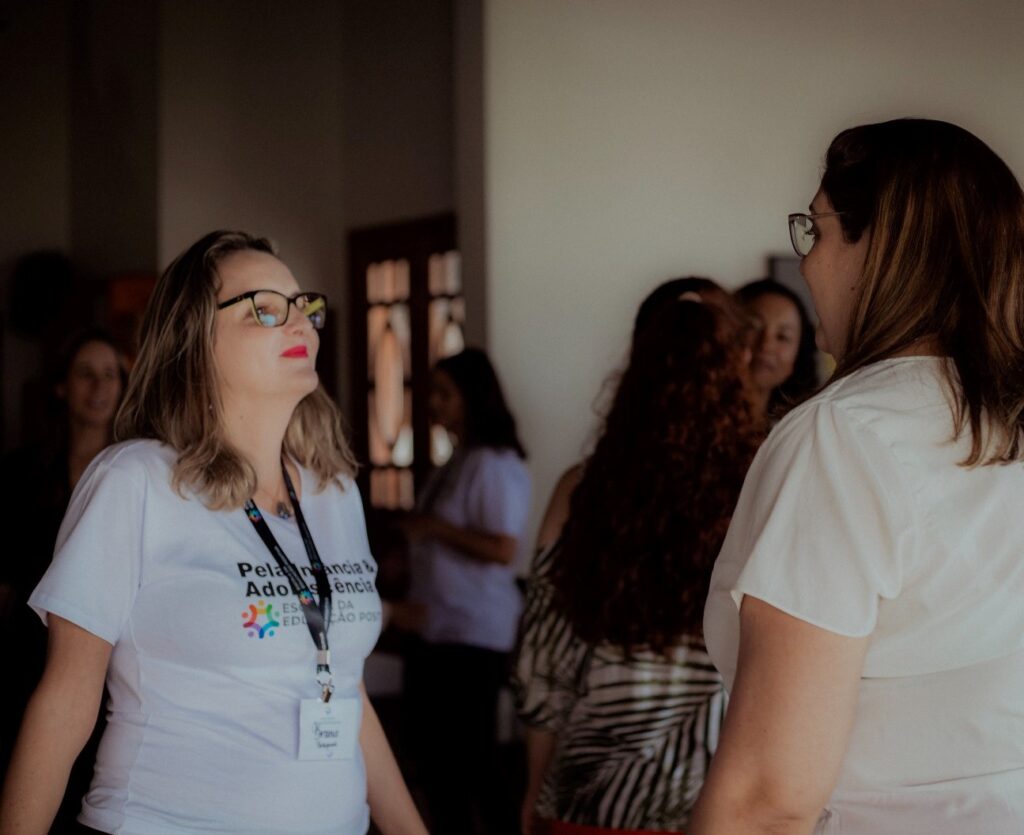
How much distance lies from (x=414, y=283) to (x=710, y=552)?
17.0 ft

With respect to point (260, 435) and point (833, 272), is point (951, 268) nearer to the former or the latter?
point (833, 272)

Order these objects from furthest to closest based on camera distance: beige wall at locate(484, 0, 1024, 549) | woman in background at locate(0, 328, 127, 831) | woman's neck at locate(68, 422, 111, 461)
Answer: beige wall at locate(484, 0, 1024, 549) → woman's neck at locate(68, 422, 111, 461) → woman in background at locate(0, 328, 127, 831)

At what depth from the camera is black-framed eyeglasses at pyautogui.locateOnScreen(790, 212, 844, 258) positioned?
1447 millimetres

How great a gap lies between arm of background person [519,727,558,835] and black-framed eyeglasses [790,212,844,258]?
1338 millimetres

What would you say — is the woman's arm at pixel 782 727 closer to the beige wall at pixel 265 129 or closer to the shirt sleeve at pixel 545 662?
the shirt sleeve at pixel 545 662

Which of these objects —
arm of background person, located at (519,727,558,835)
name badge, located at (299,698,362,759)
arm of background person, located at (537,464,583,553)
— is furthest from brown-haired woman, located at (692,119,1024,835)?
arm of background person, located at (519,727,558,835)

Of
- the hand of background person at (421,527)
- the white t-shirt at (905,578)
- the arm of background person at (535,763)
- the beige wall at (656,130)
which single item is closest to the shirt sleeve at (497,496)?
the hand of background person at (421,527)

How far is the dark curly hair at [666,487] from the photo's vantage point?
7.40 feet

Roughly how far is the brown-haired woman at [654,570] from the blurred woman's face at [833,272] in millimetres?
847

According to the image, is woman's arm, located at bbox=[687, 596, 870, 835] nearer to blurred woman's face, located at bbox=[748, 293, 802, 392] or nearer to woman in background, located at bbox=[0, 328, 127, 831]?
woman in background, located at bbox=[0, 328, 127, 831]

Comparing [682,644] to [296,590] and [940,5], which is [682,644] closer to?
[296,590]

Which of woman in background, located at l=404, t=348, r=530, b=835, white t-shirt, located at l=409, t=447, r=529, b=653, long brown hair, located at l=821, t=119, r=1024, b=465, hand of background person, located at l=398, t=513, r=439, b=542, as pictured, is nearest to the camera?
long brown hair, located at l=821, t=119, r=1024, b=465

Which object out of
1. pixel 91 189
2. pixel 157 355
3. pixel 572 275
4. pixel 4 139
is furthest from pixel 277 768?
pixel 4 139

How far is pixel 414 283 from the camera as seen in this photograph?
7.24 metres
